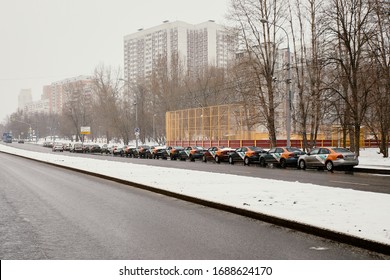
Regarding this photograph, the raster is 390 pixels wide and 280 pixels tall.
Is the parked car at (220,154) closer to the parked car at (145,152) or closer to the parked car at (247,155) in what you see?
the parked car at (247,155)

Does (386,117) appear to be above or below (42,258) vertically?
above

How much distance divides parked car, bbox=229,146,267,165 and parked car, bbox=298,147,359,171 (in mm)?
6588

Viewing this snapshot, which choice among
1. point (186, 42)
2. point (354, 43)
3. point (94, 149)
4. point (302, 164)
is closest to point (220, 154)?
point (302, 164)

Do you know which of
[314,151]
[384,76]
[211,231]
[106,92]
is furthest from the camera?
[106,92]

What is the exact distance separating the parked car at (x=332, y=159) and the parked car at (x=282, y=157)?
217 cm

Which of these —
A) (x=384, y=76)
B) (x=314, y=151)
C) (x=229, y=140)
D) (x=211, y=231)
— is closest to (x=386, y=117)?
(x=384, y=76)

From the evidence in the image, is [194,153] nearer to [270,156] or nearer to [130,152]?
[270,156]

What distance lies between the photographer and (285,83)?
188 feet

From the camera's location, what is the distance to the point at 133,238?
7574 mm

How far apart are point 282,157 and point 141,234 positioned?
2289 cm

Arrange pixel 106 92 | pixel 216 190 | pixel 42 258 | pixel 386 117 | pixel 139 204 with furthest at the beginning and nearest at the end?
pixel 106 92 < pixel 386 117 < pixel 216 190 < pixel 139 204 < pixel 42 258

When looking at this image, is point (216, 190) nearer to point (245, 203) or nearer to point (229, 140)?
point (245, 203)

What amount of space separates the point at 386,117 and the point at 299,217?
27.7 metres

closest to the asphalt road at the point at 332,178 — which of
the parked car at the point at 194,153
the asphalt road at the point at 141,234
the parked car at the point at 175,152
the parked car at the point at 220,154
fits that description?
the asphalt road at the point at 141,234
